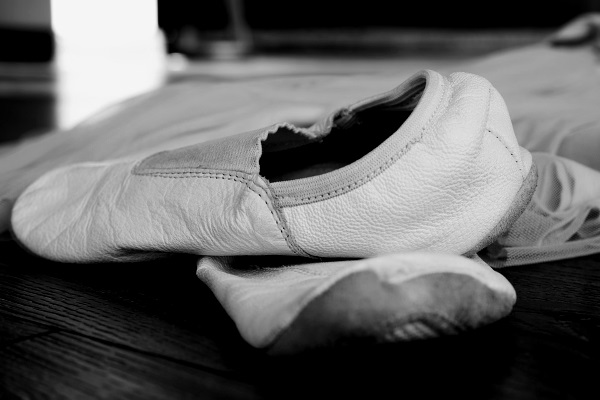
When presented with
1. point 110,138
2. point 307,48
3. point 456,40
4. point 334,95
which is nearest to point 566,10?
point 456,40

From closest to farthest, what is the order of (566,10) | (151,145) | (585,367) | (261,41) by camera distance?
(585,367), (151,145), (566,10), (261,41)

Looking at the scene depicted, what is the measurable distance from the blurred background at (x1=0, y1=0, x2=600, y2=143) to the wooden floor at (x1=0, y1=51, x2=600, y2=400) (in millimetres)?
2423

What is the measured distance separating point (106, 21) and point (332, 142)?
5.80 m

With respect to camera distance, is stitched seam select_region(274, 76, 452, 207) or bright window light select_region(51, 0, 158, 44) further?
bright window light select_region(51, 0, 158, 44)

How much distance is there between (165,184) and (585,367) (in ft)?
1.14

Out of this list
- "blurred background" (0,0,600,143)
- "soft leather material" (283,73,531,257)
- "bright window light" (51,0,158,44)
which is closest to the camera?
"soft leather material" (283,73,531,257)

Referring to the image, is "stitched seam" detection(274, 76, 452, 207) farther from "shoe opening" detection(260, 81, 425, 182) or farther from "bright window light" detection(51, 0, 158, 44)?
"bright window light" detection(51, 0, 158, 44)

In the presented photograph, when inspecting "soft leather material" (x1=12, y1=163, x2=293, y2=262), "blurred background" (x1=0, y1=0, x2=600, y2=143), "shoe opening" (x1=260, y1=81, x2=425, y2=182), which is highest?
"shoe opening" (x1=260, y1=81, x2=425, y2=182)

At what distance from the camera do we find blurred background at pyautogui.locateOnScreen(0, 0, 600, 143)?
3.72m

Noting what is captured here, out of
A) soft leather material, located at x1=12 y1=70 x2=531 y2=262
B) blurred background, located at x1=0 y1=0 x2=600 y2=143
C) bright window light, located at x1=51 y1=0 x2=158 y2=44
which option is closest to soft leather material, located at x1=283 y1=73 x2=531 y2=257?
soft leather material, located at x1=12 y1=70 x2=531 y2=262

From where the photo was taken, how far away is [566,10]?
4.96 metres

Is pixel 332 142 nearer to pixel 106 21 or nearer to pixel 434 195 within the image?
pixel 434 195

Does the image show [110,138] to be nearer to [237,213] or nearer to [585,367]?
[237,213]

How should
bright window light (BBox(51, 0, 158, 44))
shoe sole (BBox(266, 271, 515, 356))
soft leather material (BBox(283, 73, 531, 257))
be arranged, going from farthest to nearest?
bright window light (BBox(51, 0, 158, 44)) < soft leather material (BBox(283, 73, 531, 257)) < shoe sole (BBox(266, 271, 515, 356))
